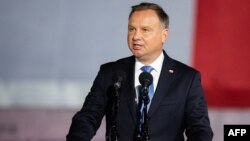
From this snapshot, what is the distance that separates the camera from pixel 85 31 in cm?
342

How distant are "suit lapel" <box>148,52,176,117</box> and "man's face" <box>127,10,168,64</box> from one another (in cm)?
11

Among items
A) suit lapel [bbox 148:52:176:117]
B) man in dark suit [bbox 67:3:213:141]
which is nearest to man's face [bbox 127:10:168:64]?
man in dark suit [bbox 67:3:213:141]

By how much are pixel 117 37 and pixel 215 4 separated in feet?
2.41

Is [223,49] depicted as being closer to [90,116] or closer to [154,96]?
[154,96]

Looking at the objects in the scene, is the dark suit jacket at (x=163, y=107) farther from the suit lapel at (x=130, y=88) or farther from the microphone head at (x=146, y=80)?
the microphone head at (x=146, y=80)

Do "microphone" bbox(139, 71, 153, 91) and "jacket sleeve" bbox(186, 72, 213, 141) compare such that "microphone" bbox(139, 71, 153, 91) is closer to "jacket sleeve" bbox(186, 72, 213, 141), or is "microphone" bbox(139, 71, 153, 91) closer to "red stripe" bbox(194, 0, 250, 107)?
"jacket sleeve" bbox(186, 72, 213, 141)

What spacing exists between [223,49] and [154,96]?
1733mm

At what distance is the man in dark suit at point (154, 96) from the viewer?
74.0 inches

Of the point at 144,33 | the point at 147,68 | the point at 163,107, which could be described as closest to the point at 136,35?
the point at 144,33

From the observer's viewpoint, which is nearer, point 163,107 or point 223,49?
point 163,107

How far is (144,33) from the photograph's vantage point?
1.89 m

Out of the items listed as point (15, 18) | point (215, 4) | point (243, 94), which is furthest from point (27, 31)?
point (243, 94)

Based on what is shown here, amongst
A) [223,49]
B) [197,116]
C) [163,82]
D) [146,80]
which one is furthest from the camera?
[223,49]

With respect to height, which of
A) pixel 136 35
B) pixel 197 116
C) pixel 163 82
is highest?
pixel 136 35
